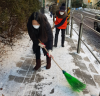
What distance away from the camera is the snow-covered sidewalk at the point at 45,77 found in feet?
7.14

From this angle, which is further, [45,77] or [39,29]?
[45,77]

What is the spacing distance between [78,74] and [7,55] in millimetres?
2193

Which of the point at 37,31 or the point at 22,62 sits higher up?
the point at 37,31

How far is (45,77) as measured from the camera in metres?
2.58

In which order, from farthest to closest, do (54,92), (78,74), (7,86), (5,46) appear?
1. (5,46)
2. (78,74)
3. (7,86)
4. (54,92)

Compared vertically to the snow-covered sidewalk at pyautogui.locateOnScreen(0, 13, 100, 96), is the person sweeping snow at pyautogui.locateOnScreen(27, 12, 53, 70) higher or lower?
higher

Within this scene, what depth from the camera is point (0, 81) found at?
2.43m

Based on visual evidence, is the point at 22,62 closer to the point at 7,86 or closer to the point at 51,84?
the point at 7,86

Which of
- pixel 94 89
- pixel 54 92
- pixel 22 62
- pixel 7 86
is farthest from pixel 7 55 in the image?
pixel 94 89

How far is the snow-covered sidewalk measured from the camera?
2.18 meters

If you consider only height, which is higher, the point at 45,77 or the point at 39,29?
the point at 39,29

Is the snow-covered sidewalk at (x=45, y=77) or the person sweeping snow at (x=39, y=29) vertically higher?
the person sweeping snow at (x=39, y=29)

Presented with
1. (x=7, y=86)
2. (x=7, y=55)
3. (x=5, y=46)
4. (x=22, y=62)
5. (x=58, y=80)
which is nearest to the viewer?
(x=7, y=86)

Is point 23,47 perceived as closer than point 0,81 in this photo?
No
